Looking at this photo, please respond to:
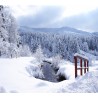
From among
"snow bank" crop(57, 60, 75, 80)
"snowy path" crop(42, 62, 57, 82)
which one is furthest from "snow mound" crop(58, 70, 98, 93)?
"snowy path" crop(42, 62, 57, 82)

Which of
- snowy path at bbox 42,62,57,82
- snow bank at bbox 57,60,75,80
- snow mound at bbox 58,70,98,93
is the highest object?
snow mound at bbox 58,70,98,93

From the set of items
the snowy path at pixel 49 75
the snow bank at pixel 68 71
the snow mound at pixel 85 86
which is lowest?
the snowy path at pixel 49 75

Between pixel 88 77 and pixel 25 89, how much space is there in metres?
1.66

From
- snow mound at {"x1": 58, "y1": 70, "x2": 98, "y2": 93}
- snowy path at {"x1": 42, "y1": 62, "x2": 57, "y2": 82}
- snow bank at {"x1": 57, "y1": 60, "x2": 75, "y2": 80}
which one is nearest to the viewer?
snow mound at {"x1": 58, "y1": 70, "x2": 98, "y2": 93}

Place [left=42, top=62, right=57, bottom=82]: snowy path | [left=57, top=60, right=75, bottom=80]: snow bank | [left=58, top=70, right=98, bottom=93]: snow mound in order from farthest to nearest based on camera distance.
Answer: [left=42, top=62, right=57, bottom=82]: snowy path, [left=57, top=60, right=75, bottom=80]: snow bank, [left=58, top=70, right=98, bottom=93]: snow mound

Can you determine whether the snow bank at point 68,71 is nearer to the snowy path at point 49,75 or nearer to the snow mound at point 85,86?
the snowy path at point 49,75

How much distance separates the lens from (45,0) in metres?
6.82

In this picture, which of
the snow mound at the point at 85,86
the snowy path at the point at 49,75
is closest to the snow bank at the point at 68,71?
the snowy path at the point at 49,75

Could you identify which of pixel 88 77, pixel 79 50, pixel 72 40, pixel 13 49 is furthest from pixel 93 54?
pixel 13 49

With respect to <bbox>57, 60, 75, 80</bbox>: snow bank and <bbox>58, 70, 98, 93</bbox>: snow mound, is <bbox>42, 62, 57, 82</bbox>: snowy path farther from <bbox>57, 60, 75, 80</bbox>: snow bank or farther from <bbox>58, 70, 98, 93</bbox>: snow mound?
<bbox>58, 70, 98, 93</bbox>: snow mound

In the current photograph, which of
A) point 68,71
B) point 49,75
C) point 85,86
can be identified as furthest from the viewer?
point 49,75

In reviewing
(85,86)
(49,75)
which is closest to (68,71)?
(49,75)

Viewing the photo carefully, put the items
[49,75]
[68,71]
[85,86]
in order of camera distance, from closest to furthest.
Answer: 1. [85,86]
2. [68,71]
3. [49,75]

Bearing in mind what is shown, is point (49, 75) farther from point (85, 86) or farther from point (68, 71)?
point (85, 86)
